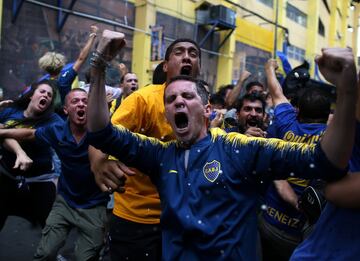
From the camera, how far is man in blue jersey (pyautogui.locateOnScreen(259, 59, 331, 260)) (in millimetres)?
3182

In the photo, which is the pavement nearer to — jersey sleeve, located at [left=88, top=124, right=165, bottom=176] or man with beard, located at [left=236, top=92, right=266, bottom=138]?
man with beard, located at [left=236, top=92, right=266, bottom=138]

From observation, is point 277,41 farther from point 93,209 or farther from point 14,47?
point 93,209

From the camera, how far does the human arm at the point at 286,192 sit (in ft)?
10.3

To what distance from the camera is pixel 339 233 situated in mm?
1848

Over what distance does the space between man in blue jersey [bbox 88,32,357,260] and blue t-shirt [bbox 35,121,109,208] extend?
178 cm

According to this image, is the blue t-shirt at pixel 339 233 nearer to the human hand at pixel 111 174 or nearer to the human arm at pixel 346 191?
the human arm at pixel 346 191

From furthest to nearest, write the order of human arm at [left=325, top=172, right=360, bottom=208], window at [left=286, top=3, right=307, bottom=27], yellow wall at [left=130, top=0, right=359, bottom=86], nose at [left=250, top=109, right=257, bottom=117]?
window at [left=286, top=3, right=307, bottom=27] → yellow wall at [left=130, top=0, right=359, bottom=86] → nose at [left=250, top=109, right=257, bottom=117] → human arm at [left=325, top=172, right=360, bottom=208]

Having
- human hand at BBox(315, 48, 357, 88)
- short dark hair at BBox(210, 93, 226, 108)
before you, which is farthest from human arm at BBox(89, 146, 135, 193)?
short dark hair at BBox(210, 93, 226, 108)

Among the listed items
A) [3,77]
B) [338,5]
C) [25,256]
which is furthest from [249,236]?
[338,5]

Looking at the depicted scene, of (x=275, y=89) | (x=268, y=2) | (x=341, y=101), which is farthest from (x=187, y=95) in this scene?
(x=268, y=2)

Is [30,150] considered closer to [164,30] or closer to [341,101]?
[341,101]

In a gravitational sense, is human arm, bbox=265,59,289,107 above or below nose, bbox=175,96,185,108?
above

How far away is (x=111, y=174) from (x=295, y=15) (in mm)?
28442

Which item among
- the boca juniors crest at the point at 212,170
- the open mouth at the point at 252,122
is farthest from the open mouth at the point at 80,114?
the boca juniors crest at the point at 212,170
